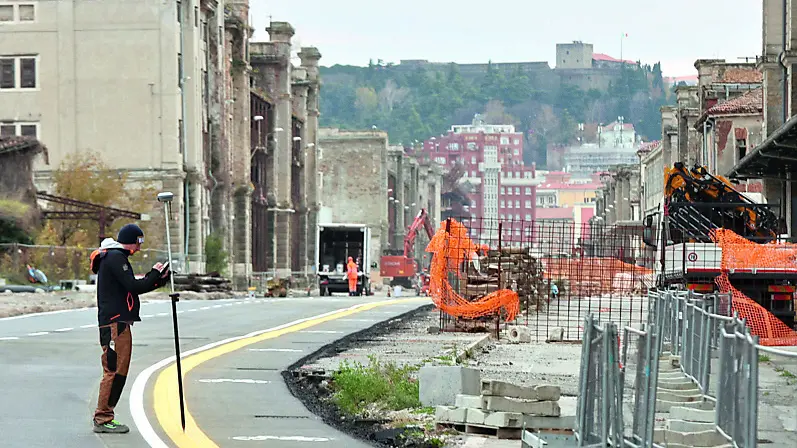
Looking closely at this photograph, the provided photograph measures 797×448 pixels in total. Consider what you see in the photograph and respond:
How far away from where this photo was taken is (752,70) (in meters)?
Result: 74.6

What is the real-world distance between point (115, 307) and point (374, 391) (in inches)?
137

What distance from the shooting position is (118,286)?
13781mm

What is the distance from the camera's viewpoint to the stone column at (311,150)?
11538cm

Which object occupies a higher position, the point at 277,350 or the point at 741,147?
the point at 741,147

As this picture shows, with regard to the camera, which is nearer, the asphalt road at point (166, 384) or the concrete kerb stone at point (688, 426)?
the concrete kerb stone at point (688, 426)

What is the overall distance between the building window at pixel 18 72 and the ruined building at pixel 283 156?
21967mm

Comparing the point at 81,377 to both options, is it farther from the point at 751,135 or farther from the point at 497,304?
the point at 751,135

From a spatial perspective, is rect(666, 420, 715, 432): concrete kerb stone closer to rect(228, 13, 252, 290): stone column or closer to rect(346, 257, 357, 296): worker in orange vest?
rect(346, 257, 357, 296): worker in orange vest

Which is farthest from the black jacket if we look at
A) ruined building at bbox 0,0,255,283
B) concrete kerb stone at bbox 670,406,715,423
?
ruined building at bbox 0,0,255,283

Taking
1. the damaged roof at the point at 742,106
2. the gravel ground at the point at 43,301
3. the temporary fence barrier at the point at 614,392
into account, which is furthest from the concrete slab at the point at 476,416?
the damaged roof at the point at 742,106

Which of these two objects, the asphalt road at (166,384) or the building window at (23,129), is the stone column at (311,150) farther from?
the asphalt road at (166,384)

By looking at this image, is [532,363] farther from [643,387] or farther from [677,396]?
[643,387]

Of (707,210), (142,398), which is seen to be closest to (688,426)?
(142,398)

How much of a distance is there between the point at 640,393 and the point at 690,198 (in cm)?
2615
